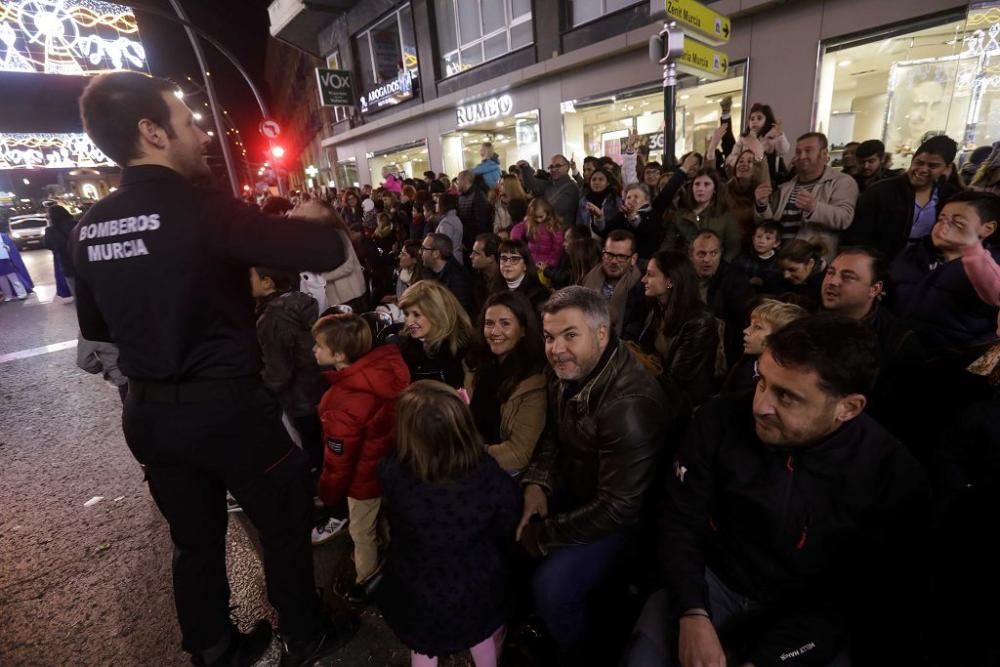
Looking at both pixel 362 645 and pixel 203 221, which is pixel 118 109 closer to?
pixel 203 221

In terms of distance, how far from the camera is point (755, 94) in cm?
801

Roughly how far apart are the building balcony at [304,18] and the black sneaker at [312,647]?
21.5 metres

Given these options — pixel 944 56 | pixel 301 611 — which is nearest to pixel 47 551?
pixel 301 611

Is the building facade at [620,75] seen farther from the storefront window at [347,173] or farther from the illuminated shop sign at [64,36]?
the illuminated shop sign at [64,36]

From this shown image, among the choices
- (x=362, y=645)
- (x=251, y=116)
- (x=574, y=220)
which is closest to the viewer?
(x=362, y=645)

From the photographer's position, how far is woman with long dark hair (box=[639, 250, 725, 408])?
2994 millimetres

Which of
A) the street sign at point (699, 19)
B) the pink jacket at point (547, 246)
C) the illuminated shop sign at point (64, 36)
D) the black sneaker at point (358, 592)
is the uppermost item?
the illuminated shop sign at point (64, 36)

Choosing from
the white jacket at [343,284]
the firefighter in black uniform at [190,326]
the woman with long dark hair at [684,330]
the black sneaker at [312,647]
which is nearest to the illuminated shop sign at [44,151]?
the white jacket at [343,284]

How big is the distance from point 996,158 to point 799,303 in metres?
3.50

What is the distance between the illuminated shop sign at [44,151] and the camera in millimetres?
21156

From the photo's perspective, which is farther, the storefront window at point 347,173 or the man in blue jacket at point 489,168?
the storefront window at point 347,173

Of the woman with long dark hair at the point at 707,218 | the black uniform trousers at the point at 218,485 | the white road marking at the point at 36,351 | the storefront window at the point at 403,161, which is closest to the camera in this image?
the black uniform trousers at the point at 218,485

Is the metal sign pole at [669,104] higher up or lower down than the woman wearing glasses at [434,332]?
higher up

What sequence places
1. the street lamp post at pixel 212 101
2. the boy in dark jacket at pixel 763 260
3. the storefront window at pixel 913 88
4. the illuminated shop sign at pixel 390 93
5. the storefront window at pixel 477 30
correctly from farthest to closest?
the illuminated shop sign at pixel 390 93 < the storefront window at pixel 477 30 < the street lamp post at pixel 212 101 < the storefront window at pixel 913 88 < the boy in dark jacket at pixel 763 260
